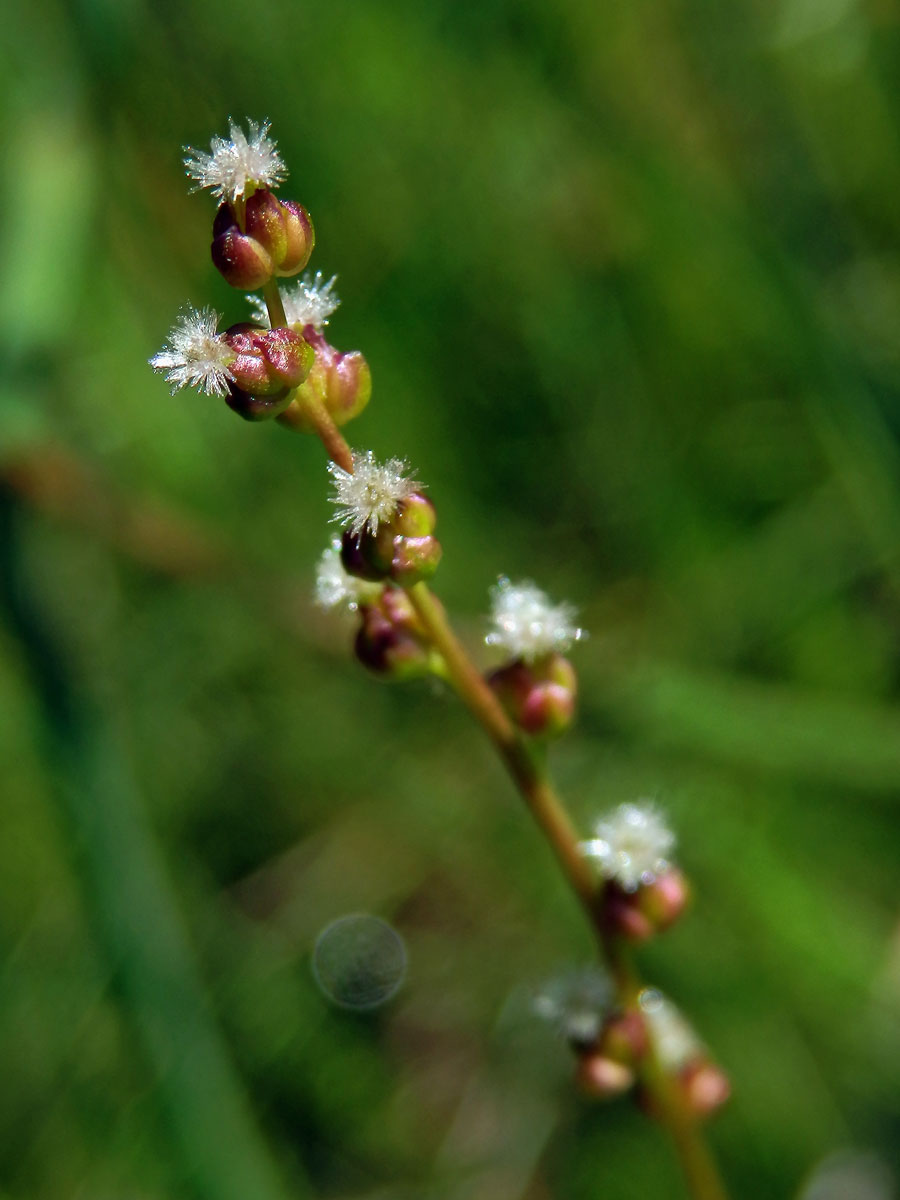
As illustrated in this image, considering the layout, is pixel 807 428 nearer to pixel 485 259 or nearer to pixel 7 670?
pixel 485 259

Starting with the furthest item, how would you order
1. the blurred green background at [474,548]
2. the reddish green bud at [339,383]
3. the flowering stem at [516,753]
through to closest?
the blurred green background at [474,548], the flowering stem at [516,753], the reddish green bud at [339,383]

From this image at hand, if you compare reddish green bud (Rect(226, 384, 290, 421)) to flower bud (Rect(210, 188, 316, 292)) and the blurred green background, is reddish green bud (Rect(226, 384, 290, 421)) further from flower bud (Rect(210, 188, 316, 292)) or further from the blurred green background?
the blurred green background

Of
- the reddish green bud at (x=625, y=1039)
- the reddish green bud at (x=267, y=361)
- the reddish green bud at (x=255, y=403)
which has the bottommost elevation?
the reddish green bud at (x=625, y=1039)

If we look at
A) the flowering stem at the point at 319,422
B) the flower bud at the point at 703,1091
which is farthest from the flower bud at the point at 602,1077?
the flowering stem at the point at 319,422

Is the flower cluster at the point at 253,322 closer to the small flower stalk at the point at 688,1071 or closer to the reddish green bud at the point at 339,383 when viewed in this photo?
the reddish green bud at the point at 339,383

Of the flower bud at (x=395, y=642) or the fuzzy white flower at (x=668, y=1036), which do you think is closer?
the flower bud at (x=395, y=642)

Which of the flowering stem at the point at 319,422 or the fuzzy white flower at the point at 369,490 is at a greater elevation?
the flowering stem at the point at 319,422

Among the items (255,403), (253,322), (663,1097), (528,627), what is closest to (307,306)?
(253,322)
